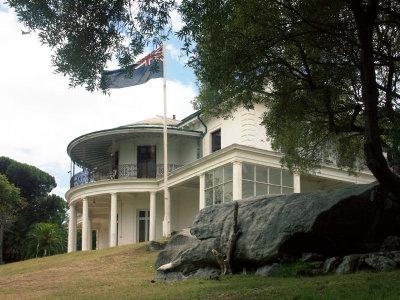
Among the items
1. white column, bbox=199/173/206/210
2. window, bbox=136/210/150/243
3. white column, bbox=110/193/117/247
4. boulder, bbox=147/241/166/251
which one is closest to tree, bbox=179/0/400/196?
boulder, bbox=147/241/166/251

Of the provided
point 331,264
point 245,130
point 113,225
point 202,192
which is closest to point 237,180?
point 202,192

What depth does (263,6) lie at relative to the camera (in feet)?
37.2

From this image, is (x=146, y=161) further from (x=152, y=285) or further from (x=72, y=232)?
(x=152, y=285)

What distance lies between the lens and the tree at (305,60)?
1070cm

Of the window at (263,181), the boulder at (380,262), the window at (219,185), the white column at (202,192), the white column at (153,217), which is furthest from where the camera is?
the white column at (153,217)

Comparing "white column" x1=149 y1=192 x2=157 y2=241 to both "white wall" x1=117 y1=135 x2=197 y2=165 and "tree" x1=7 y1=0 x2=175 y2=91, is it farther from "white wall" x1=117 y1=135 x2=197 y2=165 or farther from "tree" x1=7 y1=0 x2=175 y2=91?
"tree" x1=7 y1=0 x2=175 y2=91

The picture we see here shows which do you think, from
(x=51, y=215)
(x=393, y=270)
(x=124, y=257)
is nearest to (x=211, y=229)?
(x=393, y=270)

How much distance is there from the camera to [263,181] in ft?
82.0

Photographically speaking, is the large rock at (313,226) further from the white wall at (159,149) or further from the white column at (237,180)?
the white wall at (159,149)

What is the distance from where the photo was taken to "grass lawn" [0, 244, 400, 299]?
8484 millimetres

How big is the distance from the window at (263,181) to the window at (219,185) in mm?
758

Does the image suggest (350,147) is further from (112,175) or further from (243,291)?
(112,175)

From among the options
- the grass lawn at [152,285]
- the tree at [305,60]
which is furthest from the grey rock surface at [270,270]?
the tree at [305,60]

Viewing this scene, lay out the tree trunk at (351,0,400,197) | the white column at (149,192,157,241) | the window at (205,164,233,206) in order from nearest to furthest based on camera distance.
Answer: the tree trunk at (351,0,400,197) < the window at (205,164,233,206) < the white column at (149,192,157,241)
